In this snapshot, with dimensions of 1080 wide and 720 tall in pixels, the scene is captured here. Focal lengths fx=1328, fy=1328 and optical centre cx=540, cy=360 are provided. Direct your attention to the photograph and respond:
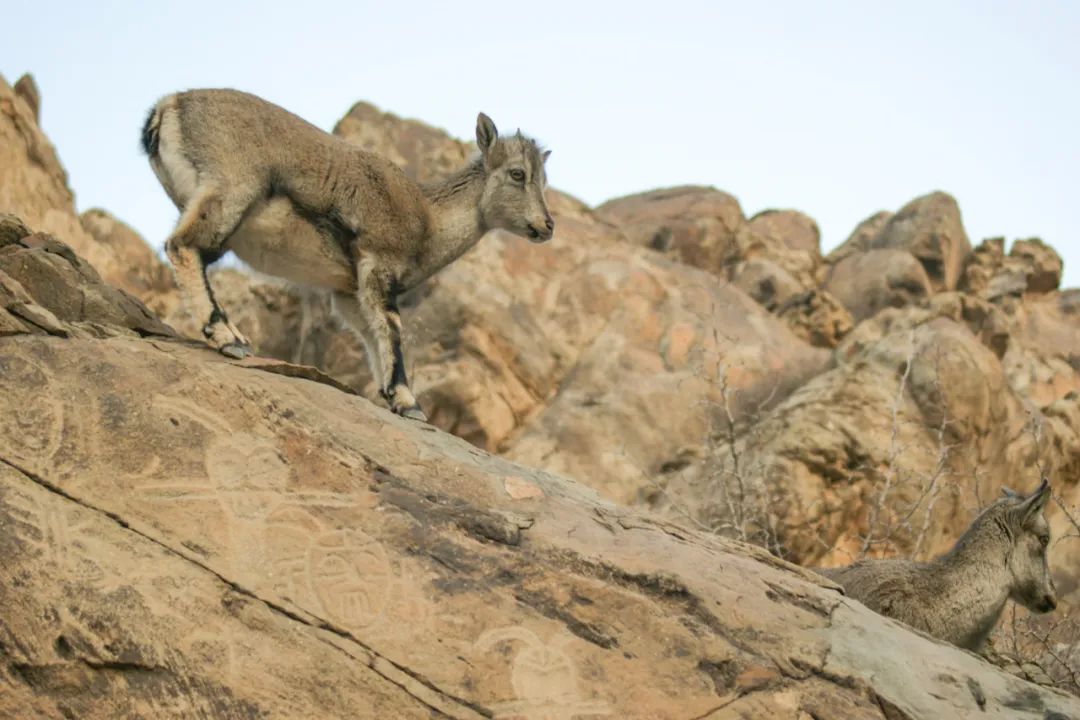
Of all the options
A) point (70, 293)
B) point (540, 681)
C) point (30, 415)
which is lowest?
point (540, 681)

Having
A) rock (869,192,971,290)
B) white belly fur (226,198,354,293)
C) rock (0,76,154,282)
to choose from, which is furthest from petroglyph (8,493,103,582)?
rock (869,192,971,290)

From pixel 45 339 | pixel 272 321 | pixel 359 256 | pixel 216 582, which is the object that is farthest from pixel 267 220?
pixel 272 321

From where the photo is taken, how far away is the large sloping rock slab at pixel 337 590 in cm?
592

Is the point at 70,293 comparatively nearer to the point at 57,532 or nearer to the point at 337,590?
the point at 57,532

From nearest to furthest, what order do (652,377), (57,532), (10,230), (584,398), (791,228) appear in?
(57,532), (10,230), (584,398), (652,377), (791,228)

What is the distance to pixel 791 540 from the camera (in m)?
16.0

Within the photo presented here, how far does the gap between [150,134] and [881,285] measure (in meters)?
19.6

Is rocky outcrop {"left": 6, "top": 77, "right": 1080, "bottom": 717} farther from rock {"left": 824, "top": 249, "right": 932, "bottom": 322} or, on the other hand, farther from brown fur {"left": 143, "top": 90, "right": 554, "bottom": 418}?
brown fur {"left": 143, "top": 90, "right": 554, "bottom": 418}

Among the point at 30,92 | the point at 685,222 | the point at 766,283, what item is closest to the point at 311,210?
the point at 30,92

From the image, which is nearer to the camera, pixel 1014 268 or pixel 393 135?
pixel 393 135

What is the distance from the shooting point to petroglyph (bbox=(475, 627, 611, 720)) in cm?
610

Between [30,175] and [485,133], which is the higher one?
Result: [485,133]

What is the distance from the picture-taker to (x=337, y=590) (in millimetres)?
6352

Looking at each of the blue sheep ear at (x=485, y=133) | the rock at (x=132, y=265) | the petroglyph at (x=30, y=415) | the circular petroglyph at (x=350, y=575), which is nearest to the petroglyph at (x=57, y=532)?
the petroglyph at (x=30, y=415)
